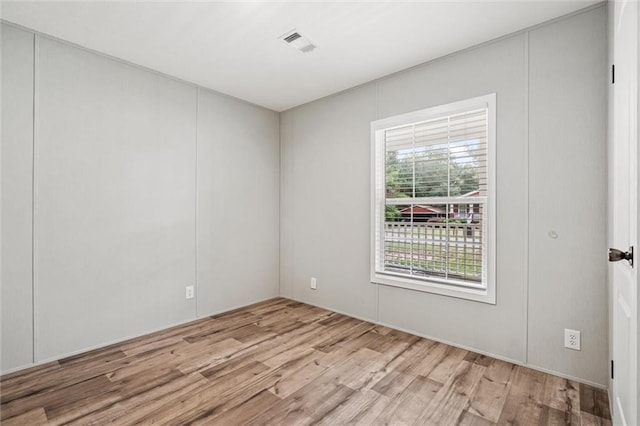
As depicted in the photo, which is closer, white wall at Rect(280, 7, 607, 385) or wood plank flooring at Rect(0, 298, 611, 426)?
wood plank flooring at Rect(0, 298, 611, 426)

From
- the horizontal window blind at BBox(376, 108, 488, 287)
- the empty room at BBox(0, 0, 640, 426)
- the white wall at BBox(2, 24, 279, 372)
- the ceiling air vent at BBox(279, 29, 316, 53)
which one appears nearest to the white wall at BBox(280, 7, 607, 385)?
the empty room at BBox(0, 0, 640, 426)

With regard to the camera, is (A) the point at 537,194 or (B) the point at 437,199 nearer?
(A) the point at 537,194

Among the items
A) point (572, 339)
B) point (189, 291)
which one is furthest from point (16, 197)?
point (572, 339)

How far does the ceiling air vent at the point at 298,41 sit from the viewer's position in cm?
238

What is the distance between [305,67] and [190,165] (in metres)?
1.53

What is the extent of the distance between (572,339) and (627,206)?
130cm

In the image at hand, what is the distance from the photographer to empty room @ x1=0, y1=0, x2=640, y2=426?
1.91 meters

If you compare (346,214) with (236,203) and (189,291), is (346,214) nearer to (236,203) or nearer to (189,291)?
(236,203)

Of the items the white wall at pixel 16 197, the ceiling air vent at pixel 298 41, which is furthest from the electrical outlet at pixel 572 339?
the white wall at pixel 16 197

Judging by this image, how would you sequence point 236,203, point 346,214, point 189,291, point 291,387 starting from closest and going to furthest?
point 291,387
point 189,291
point 346,214
point 236,203

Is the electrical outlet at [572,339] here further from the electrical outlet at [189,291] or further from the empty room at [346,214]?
the electrical outlet at [189,291]

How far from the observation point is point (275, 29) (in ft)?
7.64

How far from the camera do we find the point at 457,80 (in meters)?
2.64

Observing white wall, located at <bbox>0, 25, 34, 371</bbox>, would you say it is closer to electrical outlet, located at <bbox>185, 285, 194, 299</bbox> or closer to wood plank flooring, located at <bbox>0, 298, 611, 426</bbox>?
wood plank flooring, located at <bbox>0, 298, 611, 426</bbox>
